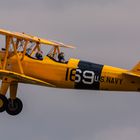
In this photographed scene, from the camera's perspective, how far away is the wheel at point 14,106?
185 feet

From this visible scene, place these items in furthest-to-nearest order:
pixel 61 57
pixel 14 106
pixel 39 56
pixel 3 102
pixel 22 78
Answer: pixel 14 106
pixel 61 57
pixel 39 56
pixel 3 102
pixel 22 78

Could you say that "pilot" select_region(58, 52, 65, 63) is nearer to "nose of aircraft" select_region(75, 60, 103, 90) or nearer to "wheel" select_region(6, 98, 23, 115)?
"nose of aircraft" select_region(75, 60, 103, 90)

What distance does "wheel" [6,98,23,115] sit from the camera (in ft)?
185

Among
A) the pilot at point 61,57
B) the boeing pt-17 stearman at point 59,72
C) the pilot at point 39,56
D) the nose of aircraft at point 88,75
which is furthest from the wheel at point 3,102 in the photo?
the nose of aircraft at point 88,75

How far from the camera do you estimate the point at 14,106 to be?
5641 centimetres

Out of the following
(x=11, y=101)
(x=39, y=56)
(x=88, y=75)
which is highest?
(x=39, y=56)

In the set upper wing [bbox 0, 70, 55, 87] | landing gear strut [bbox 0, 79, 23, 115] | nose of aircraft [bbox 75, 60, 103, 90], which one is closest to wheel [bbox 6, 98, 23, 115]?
landing gear strut [bbox 0, 79, 23, 115]

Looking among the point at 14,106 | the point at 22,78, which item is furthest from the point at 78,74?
the point at 14,106

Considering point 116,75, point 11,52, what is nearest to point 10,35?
point 11,52

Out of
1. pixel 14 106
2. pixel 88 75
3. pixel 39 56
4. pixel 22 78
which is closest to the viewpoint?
pixel 22 78

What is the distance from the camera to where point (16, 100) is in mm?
56469

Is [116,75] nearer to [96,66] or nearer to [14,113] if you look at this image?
[96,66]

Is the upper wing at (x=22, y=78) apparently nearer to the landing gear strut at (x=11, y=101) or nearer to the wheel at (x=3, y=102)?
the landing gear strut at (x=11, y=101)

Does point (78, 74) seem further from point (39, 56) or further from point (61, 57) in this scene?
point (39, 56)
